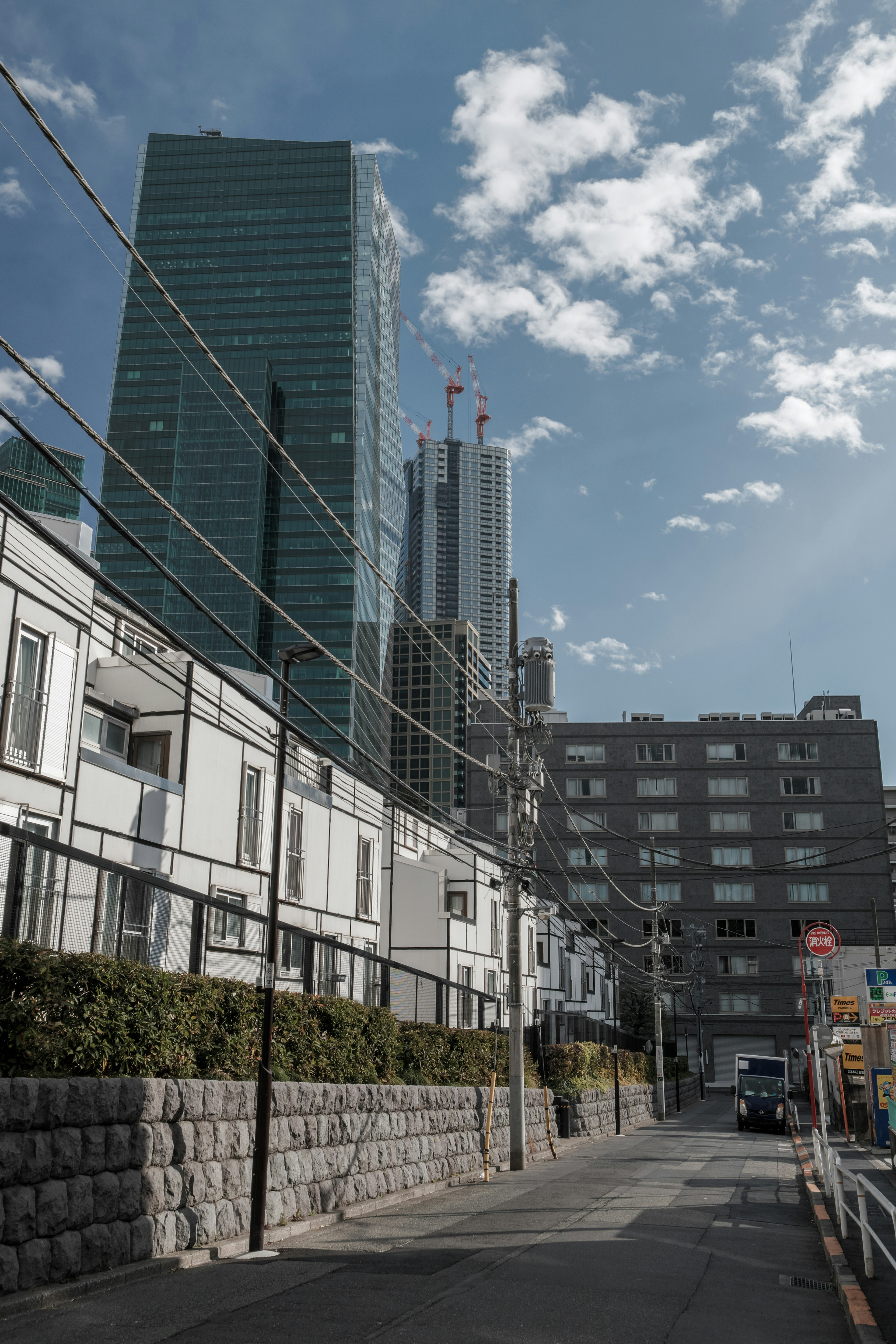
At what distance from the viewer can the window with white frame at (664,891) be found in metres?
88.2

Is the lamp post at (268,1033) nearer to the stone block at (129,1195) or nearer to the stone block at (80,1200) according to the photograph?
the stone block at (129,1195)

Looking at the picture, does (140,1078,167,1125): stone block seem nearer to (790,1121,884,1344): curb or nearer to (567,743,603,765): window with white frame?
(790,1121,884,1344): curb

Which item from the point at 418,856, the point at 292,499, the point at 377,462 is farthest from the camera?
the point at 377,462

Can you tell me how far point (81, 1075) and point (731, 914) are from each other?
3246 inches

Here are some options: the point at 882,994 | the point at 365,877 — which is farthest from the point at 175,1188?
the point at 365,877

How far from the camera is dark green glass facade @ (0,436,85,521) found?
102 ft

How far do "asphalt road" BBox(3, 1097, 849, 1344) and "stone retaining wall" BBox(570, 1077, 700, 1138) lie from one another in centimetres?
1585

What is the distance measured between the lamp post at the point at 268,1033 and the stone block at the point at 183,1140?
87 centimetres

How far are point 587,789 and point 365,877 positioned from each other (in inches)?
2311

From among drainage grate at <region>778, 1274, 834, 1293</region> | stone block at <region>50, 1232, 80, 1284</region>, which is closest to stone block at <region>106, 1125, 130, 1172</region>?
stone block at <region>50, 1232, 80, 1284</region>

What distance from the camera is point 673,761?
9156 cm

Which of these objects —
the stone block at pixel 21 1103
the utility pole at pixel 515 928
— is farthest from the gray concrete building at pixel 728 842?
the stone block at pixel 21 1103

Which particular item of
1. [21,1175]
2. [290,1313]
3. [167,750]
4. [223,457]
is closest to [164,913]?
[21,1175]

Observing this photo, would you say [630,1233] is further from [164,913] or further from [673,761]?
[673,761]
